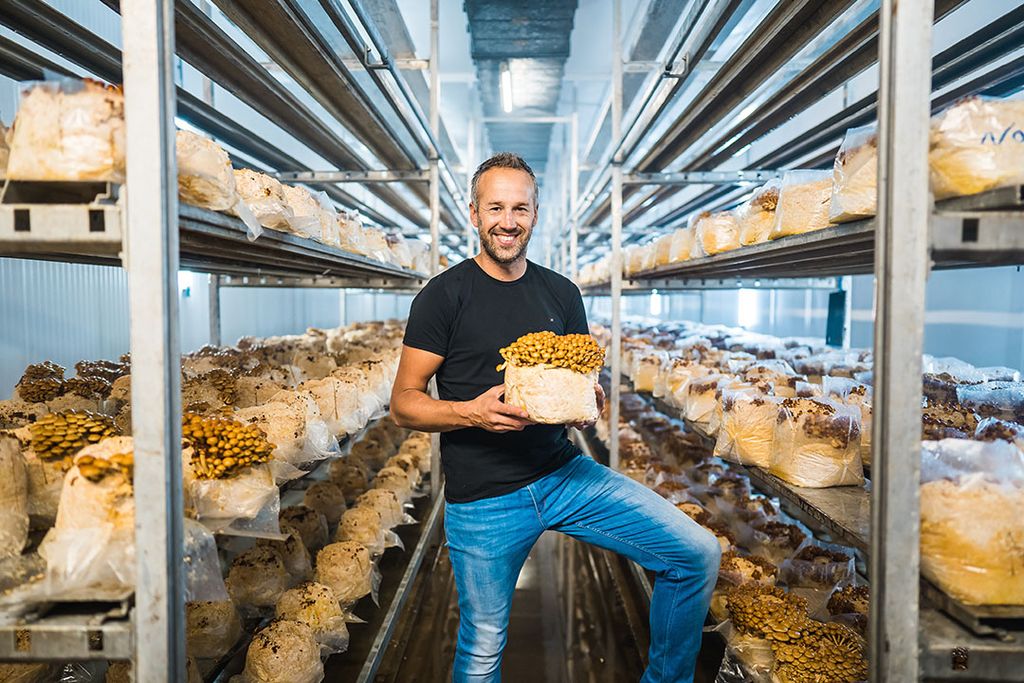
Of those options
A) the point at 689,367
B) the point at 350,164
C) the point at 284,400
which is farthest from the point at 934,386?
the point at 350,164

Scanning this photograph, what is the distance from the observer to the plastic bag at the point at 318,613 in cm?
182

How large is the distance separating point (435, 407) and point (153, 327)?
0.66m

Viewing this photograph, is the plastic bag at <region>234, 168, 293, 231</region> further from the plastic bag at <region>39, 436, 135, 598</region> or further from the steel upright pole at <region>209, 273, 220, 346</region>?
the steel upright pole at <region>209, 273, 220, 346</region>

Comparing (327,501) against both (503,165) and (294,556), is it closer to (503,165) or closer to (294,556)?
(294,556)

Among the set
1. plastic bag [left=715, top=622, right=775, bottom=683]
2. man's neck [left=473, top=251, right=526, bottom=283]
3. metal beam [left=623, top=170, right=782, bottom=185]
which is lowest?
plastic bag [left=715, top=622, right=775, bottom=683]

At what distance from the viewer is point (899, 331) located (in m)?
0.92

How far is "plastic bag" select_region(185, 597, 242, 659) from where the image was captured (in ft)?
5.42

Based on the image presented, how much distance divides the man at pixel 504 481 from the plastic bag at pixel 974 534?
554mm

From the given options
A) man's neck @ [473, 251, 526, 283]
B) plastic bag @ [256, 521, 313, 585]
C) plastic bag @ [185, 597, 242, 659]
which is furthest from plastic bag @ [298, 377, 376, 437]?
man's neck @ [473, 251, 526, 283]

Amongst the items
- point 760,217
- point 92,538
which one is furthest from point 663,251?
point 92,538

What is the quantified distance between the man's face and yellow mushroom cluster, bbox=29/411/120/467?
925 millimetres

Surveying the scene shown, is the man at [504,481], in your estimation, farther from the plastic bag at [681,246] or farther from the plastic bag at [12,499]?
the plastic bag at [681,246]

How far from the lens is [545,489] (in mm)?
1553

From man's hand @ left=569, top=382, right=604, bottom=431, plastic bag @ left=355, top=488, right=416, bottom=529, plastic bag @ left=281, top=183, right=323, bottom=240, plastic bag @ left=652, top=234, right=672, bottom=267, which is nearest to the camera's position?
man's hand @ left=569, top=382, right=604, bottom=431
